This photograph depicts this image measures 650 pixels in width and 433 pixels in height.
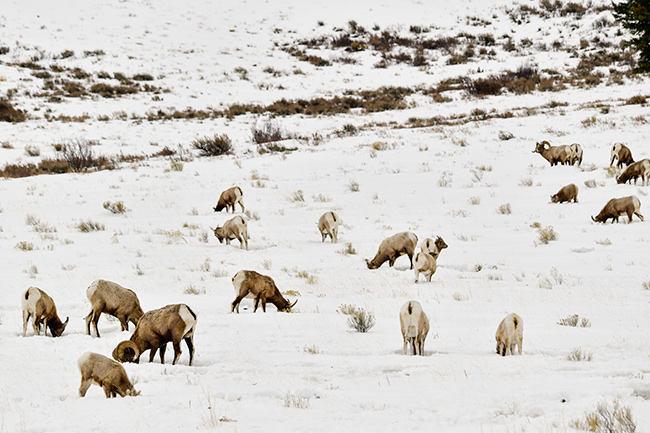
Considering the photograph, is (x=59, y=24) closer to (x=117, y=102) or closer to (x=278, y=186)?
(x=117, y=102)

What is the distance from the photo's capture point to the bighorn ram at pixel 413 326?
573 centimetres

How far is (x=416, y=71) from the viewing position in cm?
4209

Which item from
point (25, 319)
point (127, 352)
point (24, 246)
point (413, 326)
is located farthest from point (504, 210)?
point (24, 246)

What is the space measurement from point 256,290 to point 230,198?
22.4 ft

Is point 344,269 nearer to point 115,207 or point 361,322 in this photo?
point 361,322

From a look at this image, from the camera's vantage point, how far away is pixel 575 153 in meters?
16.2

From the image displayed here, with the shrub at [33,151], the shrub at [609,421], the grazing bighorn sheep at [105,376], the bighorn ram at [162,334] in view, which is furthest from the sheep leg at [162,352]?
the shrub at [33,151]

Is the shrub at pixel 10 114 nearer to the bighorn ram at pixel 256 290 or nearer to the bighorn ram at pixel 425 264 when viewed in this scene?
the bighorn ram at pixel 256 290

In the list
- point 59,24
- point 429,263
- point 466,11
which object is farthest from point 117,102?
point 466,11

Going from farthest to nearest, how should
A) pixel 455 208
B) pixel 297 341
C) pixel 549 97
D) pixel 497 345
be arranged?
pixel 549 97 → pixel 455 208 → pixel 297 341 → pixel 497 345

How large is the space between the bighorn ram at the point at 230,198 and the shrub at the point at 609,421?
10.9 metres

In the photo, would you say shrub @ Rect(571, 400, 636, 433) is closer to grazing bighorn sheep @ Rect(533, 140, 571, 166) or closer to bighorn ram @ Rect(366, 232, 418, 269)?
bighorn ram @ Rect(366, 232, 418, 269)

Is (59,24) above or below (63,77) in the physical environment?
above

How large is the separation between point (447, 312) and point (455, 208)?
6759 millimetres
